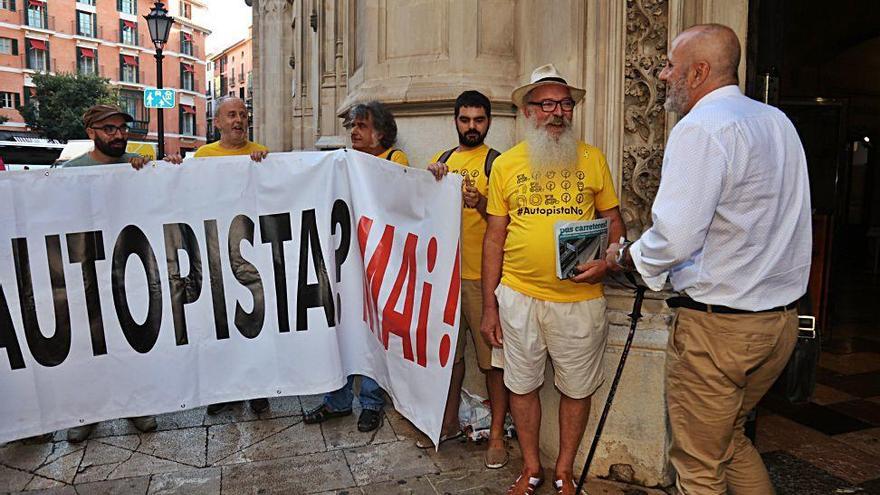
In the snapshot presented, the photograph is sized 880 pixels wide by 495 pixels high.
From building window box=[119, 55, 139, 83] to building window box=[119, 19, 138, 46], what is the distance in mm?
1604

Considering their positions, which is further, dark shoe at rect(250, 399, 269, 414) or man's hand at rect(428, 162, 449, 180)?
dark shoe at rect(250, 399, 269, 414)

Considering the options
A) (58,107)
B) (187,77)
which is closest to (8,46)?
(58,107)

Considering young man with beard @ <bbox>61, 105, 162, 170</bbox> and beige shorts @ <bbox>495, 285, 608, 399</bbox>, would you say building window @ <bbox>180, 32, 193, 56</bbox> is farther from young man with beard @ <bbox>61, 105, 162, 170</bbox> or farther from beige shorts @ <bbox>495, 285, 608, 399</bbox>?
beige shorts @ <bbox>495, 285, 608, 399</bbox>

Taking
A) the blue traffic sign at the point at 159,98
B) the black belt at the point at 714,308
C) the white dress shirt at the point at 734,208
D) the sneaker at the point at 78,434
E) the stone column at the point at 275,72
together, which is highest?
the stone column at the point at 275,72

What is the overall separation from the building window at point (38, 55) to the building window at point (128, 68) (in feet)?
23.9

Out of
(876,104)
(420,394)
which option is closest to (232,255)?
(420,394)

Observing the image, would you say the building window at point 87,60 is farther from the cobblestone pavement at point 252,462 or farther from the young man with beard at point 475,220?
the young man with beard at point 475,220

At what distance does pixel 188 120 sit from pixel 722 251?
250 ft

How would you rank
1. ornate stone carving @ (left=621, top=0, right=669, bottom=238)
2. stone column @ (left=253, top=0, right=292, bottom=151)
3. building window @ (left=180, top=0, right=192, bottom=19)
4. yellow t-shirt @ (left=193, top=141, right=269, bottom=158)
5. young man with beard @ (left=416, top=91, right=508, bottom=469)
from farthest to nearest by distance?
building window @ (left=180, top=0, right=192, bottom=19) < stone column @ (left=253, top=0, right=292, bottom=151) < yellow t-shirt @ (left=193, top=141, right=269, bottom=158) < young man with beard @ (left=416, top=91, right=508, bottom=469) < ornate stone carving @ (left=621, top=0, right=669, bottom=238)

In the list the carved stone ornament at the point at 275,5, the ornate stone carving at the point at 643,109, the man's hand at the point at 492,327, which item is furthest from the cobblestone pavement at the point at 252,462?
the carved stone ornament at the point at 275,5

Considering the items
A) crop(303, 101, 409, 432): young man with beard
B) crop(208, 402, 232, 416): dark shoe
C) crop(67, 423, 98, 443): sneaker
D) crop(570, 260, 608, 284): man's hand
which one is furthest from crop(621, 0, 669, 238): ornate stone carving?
crop(67, 423, 98, 443): sneaker

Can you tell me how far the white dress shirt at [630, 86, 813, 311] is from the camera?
230 centimetres

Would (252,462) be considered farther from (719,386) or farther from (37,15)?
(37,15)

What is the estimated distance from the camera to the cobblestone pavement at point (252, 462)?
3566mm
